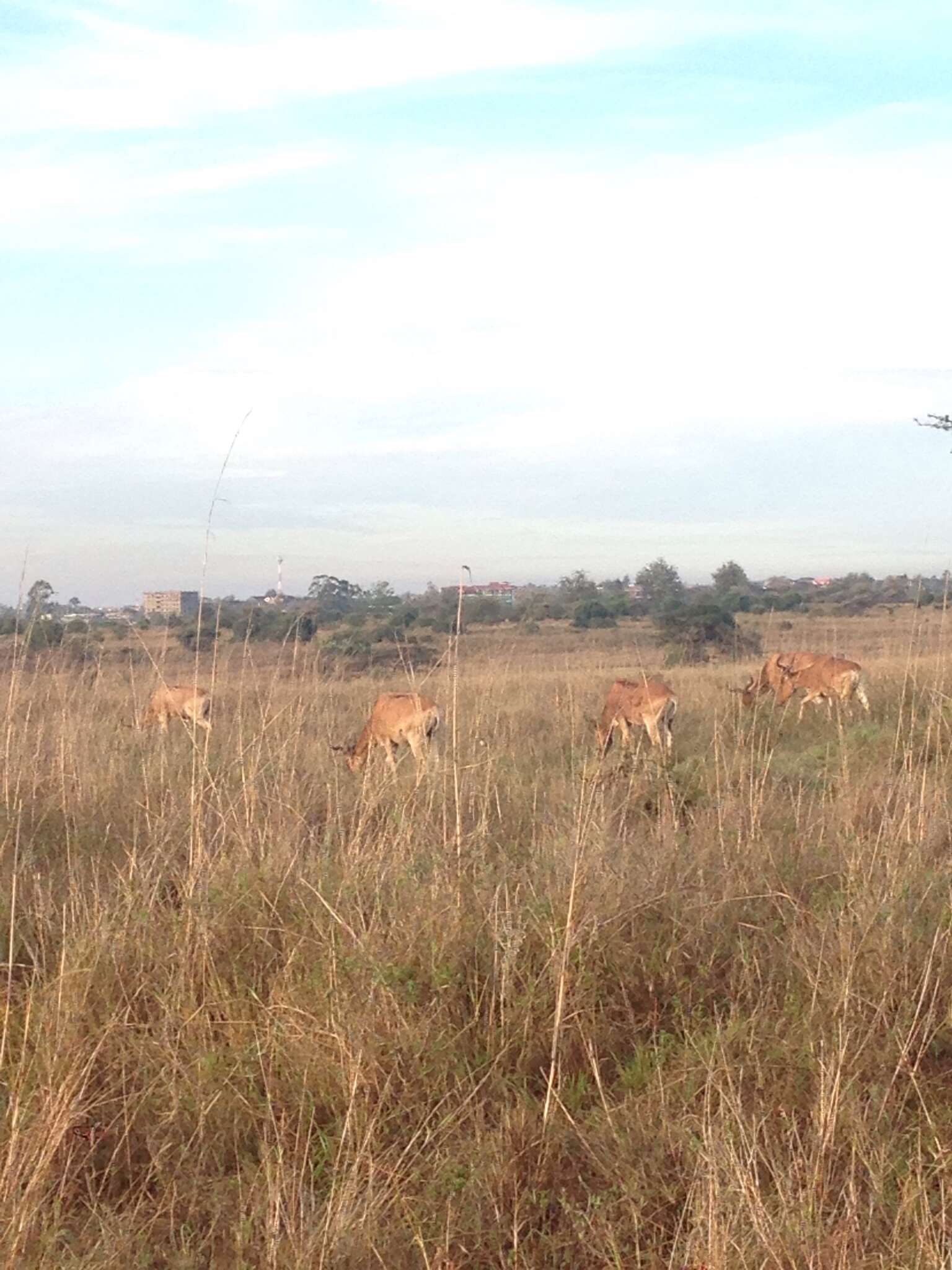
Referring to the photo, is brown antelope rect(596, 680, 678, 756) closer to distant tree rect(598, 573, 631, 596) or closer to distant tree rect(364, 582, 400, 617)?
distant tree rect(364, 582, 400, 617)

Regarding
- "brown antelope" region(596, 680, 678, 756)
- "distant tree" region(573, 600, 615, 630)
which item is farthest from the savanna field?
"distant tree" region(573, 600, 615, 630)

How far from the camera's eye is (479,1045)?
360 centimetres

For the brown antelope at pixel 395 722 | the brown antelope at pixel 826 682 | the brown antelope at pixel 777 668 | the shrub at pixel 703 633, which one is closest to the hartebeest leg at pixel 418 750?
the brown antelope at pixel 395 722

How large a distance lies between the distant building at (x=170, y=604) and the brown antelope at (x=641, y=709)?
469cm

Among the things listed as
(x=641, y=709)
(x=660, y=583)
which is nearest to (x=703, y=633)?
(x=660, y=583)

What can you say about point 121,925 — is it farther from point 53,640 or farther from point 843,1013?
point 53,640

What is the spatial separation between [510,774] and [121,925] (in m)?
4.17

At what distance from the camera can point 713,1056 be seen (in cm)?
Answer: 329

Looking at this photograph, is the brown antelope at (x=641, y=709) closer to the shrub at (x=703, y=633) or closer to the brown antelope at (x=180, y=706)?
the brown antelope at (x=180, y=706)

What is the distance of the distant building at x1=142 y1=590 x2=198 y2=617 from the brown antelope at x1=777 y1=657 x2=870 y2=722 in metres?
7.63

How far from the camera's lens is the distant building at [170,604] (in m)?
7.61

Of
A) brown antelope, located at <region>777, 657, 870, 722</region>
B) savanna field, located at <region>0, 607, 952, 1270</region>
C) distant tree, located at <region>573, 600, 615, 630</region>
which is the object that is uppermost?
distant tree, located at <region>573, 600, 615, 630</region>

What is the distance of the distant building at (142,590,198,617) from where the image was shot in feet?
25.0

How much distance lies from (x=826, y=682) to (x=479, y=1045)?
1190 centimetres
